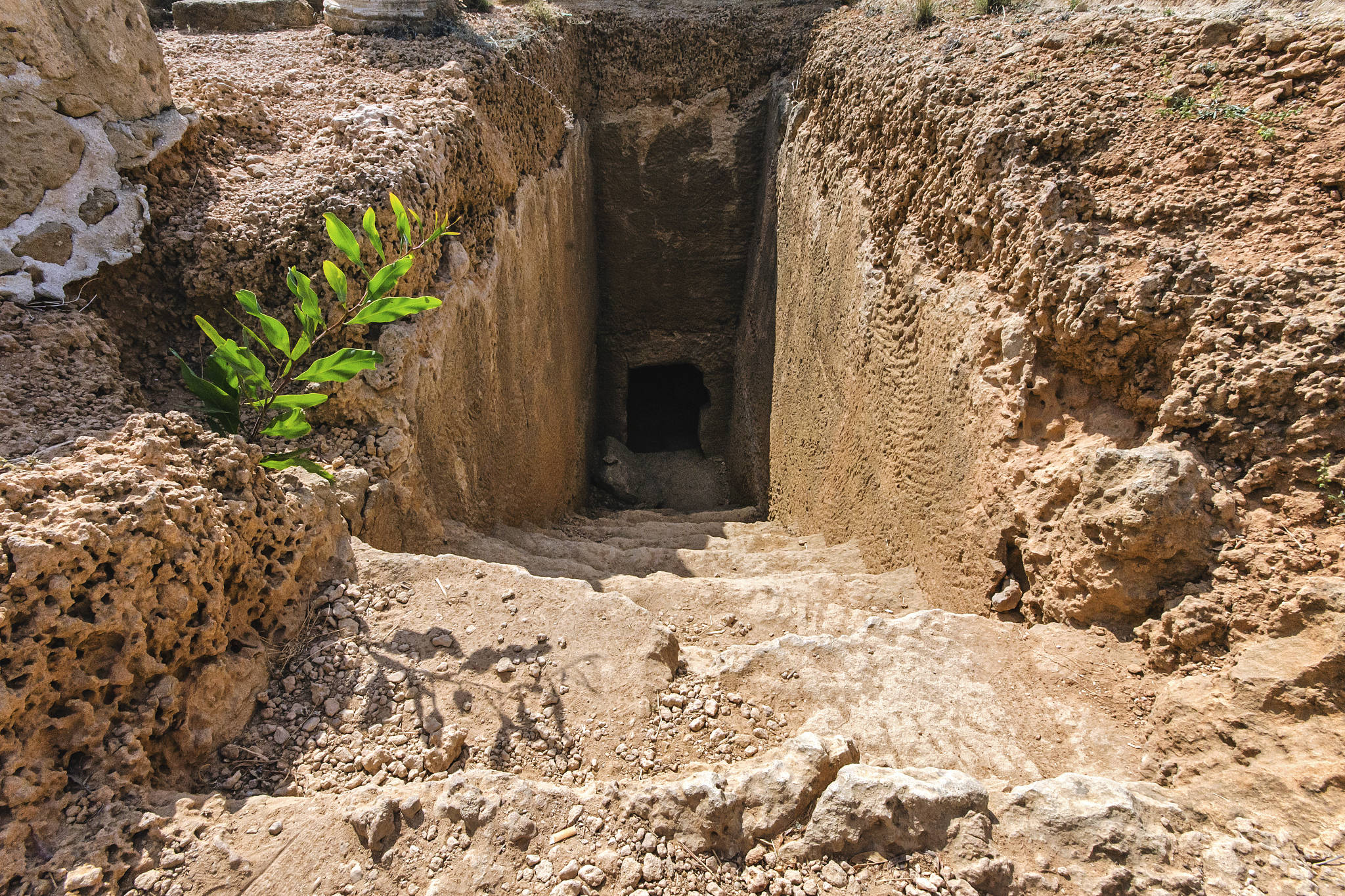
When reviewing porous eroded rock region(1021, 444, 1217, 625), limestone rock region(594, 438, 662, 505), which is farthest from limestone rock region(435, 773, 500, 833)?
limestone rock region(594, 438, 662, 505)

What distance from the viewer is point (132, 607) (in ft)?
5.09

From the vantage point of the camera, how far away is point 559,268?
5.99 m

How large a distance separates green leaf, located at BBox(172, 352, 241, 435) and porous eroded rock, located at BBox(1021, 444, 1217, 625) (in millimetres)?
2883

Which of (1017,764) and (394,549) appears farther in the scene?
(394,549)

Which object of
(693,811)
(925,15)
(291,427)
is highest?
(925,15)

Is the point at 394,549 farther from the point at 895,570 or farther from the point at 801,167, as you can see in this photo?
the point at 801,167

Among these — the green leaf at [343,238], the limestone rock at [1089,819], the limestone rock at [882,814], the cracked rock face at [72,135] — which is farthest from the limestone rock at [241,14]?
the limestone rock at [1089,819]

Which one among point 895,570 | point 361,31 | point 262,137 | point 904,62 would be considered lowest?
point 895,570

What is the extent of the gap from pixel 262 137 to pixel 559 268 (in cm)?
277

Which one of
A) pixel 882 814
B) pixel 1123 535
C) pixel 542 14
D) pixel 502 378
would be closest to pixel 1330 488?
pixel 1123 535

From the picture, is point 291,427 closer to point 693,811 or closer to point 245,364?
point 245,364

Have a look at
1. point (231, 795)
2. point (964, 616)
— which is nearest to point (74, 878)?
point (231, 795)

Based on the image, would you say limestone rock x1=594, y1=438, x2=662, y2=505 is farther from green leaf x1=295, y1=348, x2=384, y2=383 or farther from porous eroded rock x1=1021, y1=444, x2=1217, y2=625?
porous eroded rock x1=1021, y1=444, x2=1217, y2=625

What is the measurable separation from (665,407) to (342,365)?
24.3 feet
